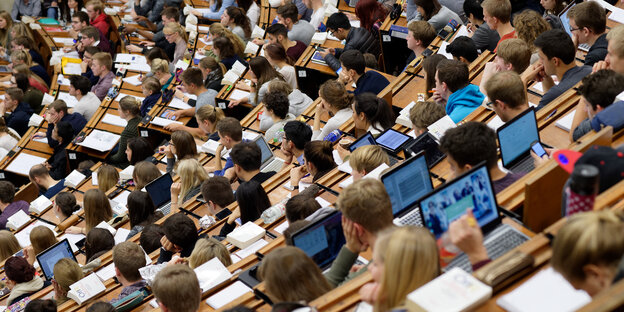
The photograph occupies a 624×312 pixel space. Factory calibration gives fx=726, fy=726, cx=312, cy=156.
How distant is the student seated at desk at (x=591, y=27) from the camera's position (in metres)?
5.22

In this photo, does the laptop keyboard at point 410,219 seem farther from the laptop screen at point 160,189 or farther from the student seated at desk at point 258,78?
the student seated at desk at point 258,78

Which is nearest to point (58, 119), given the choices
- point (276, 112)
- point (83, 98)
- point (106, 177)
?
point (83, 98)

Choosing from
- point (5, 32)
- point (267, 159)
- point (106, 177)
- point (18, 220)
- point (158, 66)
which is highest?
point (267, 159)

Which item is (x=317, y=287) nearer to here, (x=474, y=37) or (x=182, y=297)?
(x=182, y=297)

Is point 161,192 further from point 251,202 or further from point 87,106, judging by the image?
point 87,106

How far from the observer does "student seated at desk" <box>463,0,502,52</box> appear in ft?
21.3

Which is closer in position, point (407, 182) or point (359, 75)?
point (407, 182)

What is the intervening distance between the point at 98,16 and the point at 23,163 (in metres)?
3.76

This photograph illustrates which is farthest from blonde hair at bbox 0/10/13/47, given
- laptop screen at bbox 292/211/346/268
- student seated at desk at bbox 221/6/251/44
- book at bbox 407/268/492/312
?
book at bbox 407/268/492/312

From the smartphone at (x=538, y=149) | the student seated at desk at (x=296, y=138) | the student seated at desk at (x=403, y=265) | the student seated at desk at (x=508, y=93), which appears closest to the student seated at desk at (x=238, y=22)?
the student seated at desk at (x=296, y=138)

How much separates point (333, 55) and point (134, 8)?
5.35 metres

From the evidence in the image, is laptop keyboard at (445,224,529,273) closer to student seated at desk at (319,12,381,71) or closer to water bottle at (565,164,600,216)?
water bottle at (565,164,600,216)

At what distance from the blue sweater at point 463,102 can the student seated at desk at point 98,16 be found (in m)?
7.24

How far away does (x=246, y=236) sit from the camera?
4.44 metres
